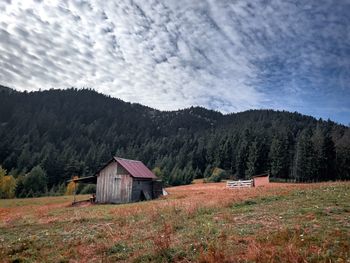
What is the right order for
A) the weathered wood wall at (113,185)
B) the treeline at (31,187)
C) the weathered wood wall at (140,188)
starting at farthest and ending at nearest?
1. the treeline at (31,187)
2. the weathered wood wall at (140,188)
3. the weathered wood wall at (113,185)

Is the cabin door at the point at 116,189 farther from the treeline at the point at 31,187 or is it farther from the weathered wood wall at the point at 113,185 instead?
the treeline at the point at 31,187

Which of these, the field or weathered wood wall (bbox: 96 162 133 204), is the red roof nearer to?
weathered wood wall (bbox: 96 162 133 204)

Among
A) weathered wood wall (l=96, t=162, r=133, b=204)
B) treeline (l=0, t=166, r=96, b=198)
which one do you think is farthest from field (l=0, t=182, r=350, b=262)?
treeline (l=0, t=166, r=96, b=198)

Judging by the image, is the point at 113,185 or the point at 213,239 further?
the point at 113,185

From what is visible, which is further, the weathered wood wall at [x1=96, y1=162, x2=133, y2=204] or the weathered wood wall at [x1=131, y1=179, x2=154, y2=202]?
the weathered wood wall at [x1=131, y1=179, x2=154, y2=202]

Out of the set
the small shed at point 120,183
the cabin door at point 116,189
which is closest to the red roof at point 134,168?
the small shed at point 120,183

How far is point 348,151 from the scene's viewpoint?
90188 mm

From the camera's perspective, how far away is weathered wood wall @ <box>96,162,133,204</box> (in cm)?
4203

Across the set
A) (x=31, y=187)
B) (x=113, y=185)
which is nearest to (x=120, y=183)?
(x=113, y=185)

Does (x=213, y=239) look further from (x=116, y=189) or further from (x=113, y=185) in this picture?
(x=113, y=185)

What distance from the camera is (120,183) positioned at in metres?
42.7

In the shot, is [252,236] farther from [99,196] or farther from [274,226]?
[99,196]

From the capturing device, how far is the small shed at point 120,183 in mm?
42062

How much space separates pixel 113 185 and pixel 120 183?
4.04 feet
